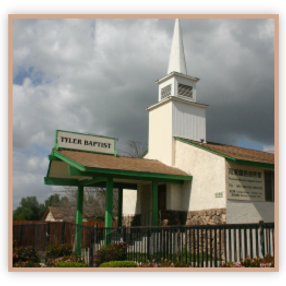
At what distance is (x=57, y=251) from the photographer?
42.4 ft

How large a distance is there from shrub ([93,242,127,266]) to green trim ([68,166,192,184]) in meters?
3.22

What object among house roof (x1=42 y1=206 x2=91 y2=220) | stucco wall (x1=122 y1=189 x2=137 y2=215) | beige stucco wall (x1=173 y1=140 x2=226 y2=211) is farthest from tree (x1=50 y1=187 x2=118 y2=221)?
beige stucco wall (x1=173 y1=140 x2=226 y2=211)

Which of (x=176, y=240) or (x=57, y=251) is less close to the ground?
(x=176, y=240)

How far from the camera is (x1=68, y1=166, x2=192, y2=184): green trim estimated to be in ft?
44.5

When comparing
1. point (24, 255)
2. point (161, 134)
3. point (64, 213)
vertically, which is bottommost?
point (64, 213)

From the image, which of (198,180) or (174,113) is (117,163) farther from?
(174,113)

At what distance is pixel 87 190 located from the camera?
37.4 m

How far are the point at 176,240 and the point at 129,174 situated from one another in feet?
17.2

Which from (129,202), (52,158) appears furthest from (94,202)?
(52,158)

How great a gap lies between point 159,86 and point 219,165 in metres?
7.11

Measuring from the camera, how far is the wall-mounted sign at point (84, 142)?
15.7 m

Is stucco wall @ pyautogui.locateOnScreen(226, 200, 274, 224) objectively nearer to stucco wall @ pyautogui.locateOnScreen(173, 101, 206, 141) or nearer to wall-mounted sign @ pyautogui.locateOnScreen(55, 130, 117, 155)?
stucco wall @ pyautogui.locateOnScreen(173, 101, 206, 141)

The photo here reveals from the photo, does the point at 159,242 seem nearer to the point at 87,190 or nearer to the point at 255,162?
the point at 255,162

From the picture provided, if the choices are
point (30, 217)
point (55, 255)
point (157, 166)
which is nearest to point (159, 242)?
point (55, 255)
